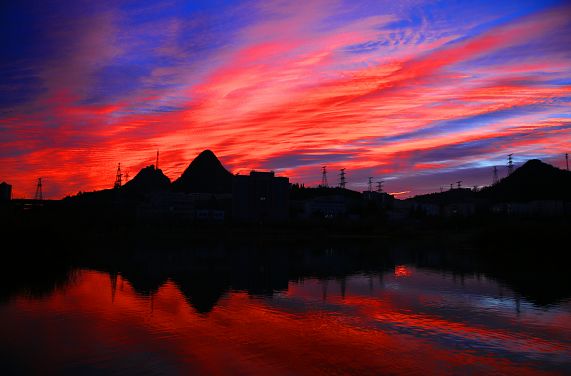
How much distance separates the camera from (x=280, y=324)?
16.8 metres

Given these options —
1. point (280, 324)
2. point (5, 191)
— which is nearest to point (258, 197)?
point (5, 191)

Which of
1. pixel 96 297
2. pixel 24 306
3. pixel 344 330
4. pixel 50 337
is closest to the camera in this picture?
pixel 50 337

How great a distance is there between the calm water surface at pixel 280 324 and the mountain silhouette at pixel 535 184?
113 meters

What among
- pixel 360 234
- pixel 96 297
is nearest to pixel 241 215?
pixel 360 234

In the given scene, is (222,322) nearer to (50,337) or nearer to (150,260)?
(50,337)

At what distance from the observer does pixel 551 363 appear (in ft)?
41.4

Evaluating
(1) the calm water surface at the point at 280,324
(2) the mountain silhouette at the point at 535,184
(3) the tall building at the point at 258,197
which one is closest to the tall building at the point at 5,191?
(3) the tall building at the point at 258,197

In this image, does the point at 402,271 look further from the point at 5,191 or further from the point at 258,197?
the point at 5,191

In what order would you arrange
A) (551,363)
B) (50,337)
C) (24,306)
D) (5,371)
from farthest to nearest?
(24,306)
(50,337)
(551,363)
(5,371)

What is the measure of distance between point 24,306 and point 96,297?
10.5 feet

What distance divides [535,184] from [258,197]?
265 ft

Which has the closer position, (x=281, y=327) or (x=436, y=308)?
(x=281, y=327)

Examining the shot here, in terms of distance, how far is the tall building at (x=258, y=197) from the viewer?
112125 millimetres

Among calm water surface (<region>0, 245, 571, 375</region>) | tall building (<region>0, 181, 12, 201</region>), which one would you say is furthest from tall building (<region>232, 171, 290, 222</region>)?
calm water surface (<region>0, 245, 571, 375</region>)
